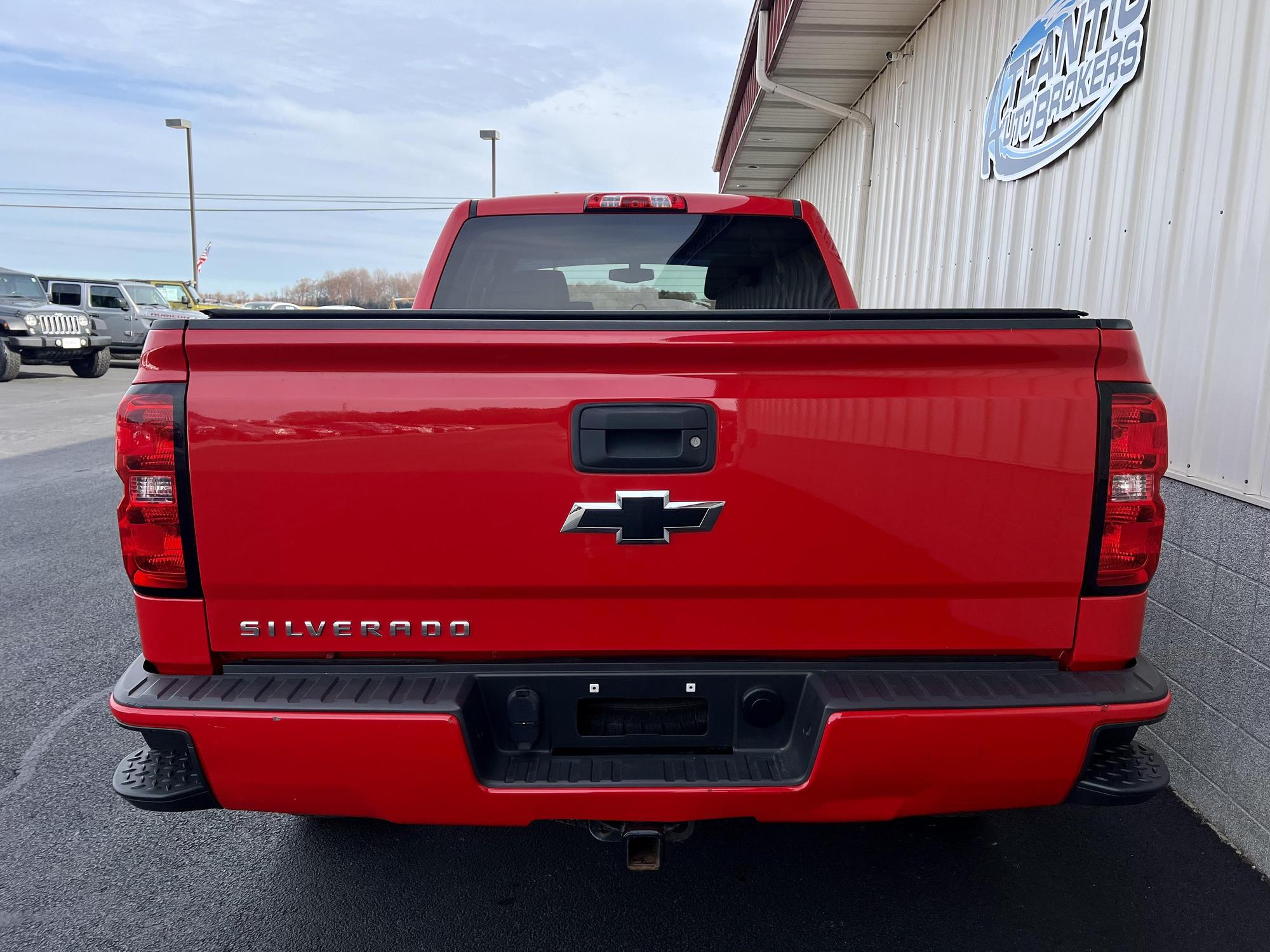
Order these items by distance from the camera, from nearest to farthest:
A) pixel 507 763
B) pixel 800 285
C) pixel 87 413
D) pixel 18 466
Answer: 1. pixel 507 763
2. pixel 800 285
3. pixel 18 466
4. pixel 87 413

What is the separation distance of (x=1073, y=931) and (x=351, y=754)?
198 centimetres

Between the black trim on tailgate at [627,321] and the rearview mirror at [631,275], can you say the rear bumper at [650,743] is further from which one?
the rearview mirror at [631,275]

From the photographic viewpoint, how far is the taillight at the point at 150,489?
175 cm

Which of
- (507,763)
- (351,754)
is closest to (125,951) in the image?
(351,754)

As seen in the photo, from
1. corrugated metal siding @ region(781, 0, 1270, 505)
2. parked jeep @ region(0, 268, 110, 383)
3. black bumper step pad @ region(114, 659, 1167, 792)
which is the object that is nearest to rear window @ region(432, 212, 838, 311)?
corrugated metal siding @ region(781, 0, 1270, 505)

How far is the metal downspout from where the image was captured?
24.4ft

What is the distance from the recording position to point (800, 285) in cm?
335

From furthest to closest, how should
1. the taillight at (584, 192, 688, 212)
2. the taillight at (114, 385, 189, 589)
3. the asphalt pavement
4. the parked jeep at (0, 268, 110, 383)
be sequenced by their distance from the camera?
the parked jeep at (0, 268, 110, 383) < the taillight at (584, 192, 688, 212) < the asphalt pavement < the taillight at (114, 385, 189, 589)

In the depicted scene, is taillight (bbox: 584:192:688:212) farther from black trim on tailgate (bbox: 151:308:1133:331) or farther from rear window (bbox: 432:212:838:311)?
black trim on tailgate (bbox: 151:308:1133:331)

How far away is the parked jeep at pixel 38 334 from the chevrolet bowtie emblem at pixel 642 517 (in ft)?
66.2

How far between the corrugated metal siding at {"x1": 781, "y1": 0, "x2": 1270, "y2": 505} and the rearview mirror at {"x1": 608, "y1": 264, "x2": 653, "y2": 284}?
199 centimetres

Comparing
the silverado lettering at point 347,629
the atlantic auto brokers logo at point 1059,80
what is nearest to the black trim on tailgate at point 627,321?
the silverado lettering at point 347,629

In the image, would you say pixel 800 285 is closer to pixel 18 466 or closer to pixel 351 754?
pixel 351 754

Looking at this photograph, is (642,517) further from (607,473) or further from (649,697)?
(649,697)
